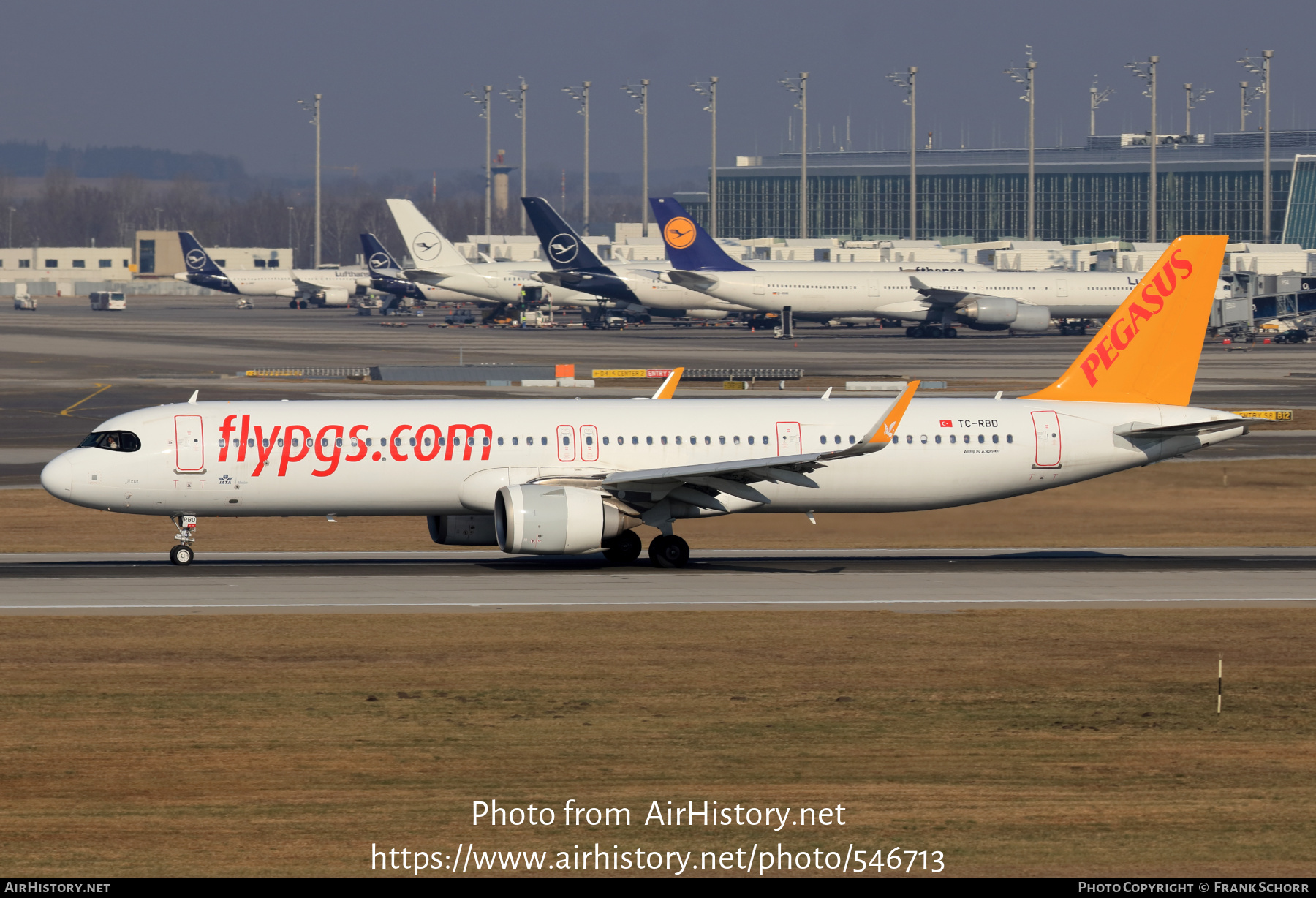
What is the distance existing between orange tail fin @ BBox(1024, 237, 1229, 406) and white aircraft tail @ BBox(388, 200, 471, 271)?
12442 cm

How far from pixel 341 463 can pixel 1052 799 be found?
2366 centimetres

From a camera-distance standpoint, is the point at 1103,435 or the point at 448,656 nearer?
the point at 448,656

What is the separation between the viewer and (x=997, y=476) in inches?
1665

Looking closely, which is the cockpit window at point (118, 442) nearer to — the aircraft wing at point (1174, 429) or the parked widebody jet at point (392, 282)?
the aircraft wing at point (1174, 429)

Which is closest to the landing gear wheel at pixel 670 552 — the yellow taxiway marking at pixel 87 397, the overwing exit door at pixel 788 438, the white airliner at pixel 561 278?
the overwing exit door at pixel 788 438

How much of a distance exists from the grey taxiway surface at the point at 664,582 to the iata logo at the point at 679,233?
98.2m

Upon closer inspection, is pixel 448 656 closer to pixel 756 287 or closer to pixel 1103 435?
pixel 1103 435

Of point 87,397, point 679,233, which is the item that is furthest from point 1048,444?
point 679,233

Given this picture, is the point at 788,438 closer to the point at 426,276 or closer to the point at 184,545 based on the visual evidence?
the point at 184,545

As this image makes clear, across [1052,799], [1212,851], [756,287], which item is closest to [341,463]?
[1052,799]

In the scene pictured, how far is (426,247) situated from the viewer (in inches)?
6511

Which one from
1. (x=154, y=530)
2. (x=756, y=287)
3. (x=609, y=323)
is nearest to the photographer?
(x=154, y=530)

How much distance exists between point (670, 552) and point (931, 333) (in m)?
108

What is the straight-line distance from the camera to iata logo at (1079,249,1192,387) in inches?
1718
